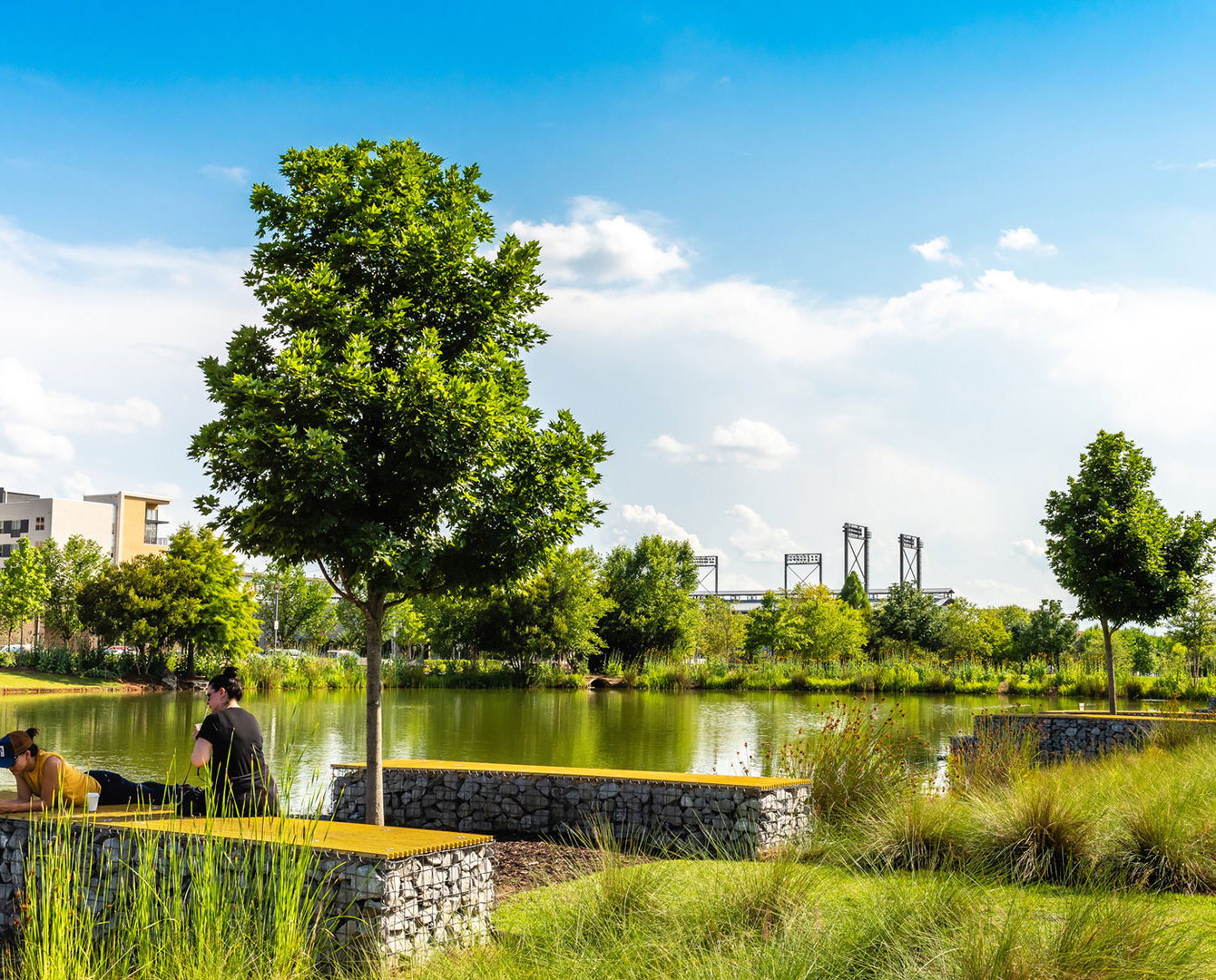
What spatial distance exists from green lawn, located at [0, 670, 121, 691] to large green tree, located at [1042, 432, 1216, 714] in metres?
34.5

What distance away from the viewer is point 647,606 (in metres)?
51.1

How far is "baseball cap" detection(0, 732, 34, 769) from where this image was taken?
6914 mm

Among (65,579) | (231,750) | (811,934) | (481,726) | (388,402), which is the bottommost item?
(481,726)

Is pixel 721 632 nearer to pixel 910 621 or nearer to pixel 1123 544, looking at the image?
pixel 910 621

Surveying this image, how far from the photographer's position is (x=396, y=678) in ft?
145

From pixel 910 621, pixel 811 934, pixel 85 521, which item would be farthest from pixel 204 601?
pixel 85 521

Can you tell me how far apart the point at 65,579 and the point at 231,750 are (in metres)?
50.6

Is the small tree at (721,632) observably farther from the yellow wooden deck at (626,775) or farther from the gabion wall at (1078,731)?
the yellow wooden deck at (626,775)

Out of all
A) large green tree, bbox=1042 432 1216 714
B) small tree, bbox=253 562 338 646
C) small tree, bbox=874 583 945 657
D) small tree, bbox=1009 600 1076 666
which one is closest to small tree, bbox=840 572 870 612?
small tree, bbox=874 583 945 657

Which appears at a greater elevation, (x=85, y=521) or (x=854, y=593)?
(x=85, y=521)

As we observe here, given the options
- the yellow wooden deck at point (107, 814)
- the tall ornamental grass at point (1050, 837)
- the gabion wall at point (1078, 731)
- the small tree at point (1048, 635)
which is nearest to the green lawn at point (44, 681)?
the yellow wooden deck at point (107, 814)

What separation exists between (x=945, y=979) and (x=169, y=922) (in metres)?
3.36

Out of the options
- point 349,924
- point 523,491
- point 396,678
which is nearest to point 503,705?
point 396,678

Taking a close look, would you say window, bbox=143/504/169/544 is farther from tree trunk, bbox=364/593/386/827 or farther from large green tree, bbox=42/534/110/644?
tree trunk, bbox=364/593/386/827
